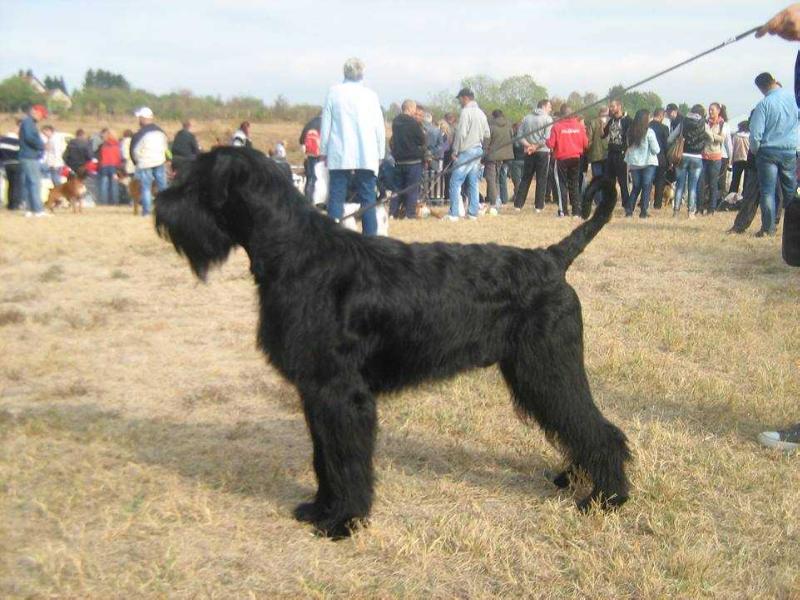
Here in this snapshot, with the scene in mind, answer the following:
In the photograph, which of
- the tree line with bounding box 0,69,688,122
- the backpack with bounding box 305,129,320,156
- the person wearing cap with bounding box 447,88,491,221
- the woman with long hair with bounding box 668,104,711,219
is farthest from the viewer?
the tree line with bounding box 0,69,688,122

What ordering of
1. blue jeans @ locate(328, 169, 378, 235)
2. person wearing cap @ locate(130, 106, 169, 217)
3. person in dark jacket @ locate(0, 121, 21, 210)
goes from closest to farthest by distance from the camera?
1. blue jeans @ locate(328, 169, 378, 235)
2. person wearing cap @ locate(130, 106, 169, 217)
3. person in dark jacket @ locate(0, 121, 21, 210)

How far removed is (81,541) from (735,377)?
4.06 metres

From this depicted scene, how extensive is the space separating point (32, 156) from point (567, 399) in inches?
537

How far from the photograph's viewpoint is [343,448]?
3.02 meters

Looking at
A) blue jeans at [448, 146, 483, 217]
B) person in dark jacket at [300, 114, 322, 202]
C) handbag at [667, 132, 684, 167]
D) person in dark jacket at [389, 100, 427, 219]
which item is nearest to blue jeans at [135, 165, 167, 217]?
person in dark jacket at [300, 114, 322, 202]

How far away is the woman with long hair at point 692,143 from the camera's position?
1389 cm

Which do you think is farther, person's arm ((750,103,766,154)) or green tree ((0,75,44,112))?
green tree ((0,75,44,112))

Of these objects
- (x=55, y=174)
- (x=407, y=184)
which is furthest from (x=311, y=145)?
(x=55, y=174)

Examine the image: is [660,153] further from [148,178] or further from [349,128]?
[148,178]

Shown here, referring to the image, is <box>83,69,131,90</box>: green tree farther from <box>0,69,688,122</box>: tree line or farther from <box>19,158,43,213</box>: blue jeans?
<box>19,158,43,213</box>: blue jeans

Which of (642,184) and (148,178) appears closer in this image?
(642,184)

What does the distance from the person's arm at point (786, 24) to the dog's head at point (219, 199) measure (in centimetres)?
237

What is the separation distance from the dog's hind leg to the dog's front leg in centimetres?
67

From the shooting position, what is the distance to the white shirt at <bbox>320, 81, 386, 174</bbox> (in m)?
7.82
